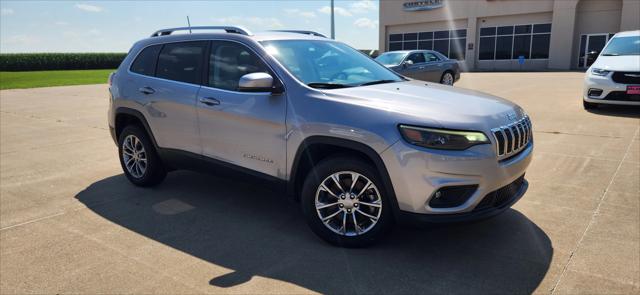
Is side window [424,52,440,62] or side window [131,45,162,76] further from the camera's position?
side window [424,52,440,62]

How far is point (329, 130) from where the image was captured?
336 centimetres

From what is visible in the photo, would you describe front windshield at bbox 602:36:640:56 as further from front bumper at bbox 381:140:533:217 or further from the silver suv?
front bumper at bbox 381:140:533:217

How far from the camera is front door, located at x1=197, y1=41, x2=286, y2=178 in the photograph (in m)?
3.73

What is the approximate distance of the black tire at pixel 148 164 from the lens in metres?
4.99

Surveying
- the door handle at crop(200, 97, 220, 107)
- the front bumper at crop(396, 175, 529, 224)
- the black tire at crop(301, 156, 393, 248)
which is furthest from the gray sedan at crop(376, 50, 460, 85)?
the front bumper at crop(396, 175, 529, 224)

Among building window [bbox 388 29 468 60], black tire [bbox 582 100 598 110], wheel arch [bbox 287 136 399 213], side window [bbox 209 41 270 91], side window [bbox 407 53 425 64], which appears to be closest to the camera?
wheel arch [bbox 287 136 399 213]

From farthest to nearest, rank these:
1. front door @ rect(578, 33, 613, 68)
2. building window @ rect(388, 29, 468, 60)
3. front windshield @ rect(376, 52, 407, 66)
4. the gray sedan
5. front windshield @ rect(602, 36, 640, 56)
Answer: building window @ rect(388, 29, 468, 60) < front door @ rect(578, 33, 613, 68) < front windshield @ rect(376, 52, 407, 66) < the gray sedan < front windshield @ rect(602, 36, 640, 56)

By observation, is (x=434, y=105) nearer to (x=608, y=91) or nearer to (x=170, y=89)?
(x=170, y=89)

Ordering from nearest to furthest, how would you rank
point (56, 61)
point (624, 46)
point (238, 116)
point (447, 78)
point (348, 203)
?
point (348, 203) < point (238, 116) < point (624, 46) < point (447, 78) < point (56, 61)

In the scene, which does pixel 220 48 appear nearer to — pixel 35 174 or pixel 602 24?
pixel 35 174

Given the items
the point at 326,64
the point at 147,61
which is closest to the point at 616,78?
the point at 326,64

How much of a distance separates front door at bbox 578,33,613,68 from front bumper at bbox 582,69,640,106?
23.1m

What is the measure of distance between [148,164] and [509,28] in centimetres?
3360

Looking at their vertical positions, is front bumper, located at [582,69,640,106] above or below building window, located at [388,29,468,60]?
below
